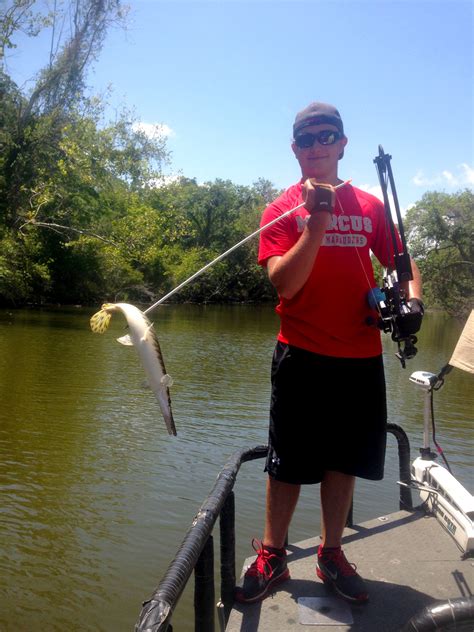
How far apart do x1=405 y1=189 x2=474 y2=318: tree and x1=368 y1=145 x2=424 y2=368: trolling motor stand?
4086 centimetres

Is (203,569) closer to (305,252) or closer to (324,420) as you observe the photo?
(324,420)

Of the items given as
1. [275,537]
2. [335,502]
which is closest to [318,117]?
[335,502]

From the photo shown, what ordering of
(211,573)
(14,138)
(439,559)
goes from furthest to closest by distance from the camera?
(14,138) < (439,559) < (211,573)

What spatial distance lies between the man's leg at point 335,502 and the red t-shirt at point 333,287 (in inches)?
22.3

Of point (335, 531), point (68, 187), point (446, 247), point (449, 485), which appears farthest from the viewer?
point (446, 247)

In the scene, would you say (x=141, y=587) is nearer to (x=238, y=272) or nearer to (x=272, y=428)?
(x=272, y=428)

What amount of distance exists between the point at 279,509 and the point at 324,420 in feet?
1.56

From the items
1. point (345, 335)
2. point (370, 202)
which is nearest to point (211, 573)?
point (345, 335)

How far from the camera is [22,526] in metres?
5.93

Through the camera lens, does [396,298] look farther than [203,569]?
Yes

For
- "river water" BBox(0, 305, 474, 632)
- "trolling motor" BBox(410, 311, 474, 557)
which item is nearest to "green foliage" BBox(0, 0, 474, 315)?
"river water" BBox(0, 305, 474, 632)

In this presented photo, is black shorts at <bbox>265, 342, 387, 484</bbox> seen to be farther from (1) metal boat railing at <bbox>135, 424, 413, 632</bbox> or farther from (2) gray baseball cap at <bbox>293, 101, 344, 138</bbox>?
(2) gray baseball cap at <bbox>293, 101, 344, 138</bbox>

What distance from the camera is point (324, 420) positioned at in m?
2.55

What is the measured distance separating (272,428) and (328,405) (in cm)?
28
